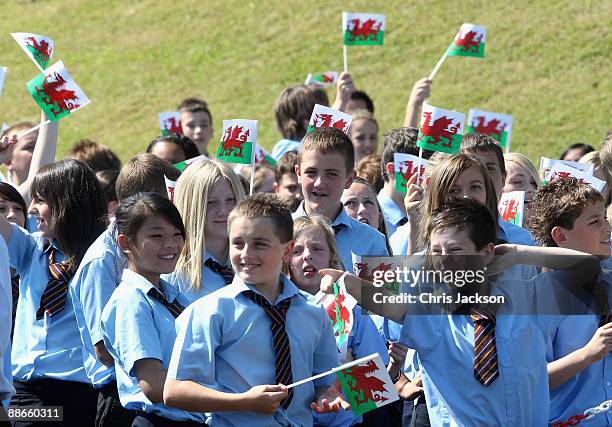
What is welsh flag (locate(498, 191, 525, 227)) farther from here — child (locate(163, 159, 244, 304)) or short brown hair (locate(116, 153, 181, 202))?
short brown hair (locate(116, 153, 181, 202))

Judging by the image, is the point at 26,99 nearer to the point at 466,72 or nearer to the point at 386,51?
the point at 386,51

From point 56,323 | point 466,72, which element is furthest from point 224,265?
point 466,72

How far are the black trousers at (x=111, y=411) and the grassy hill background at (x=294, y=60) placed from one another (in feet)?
37.8

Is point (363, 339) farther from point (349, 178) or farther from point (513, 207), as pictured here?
point (513, 207)

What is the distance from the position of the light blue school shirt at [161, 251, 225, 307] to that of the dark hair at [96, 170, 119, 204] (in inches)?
80.9

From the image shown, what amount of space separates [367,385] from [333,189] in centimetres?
211

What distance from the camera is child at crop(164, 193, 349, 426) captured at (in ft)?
15.5

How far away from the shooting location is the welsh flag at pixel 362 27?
9.76 m

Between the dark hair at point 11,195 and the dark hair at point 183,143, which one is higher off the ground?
the dark hair at point 183,143

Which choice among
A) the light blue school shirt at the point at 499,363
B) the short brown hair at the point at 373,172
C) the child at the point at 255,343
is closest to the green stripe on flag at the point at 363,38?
the short brown hair at the point at 373,172

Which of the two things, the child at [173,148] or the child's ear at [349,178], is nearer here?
the child's ear at [349,178]

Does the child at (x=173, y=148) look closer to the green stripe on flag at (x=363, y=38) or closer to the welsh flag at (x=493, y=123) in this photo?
the green stripe on flag at (x=363, y=38)

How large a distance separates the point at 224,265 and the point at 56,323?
911 millimetres

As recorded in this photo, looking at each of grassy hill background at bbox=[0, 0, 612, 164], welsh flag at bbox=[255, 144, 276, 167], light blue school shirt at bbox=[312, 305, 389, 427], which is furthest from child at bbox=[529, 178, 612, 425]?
grassy hill background at bbox=[0, 0, 612, 164]
